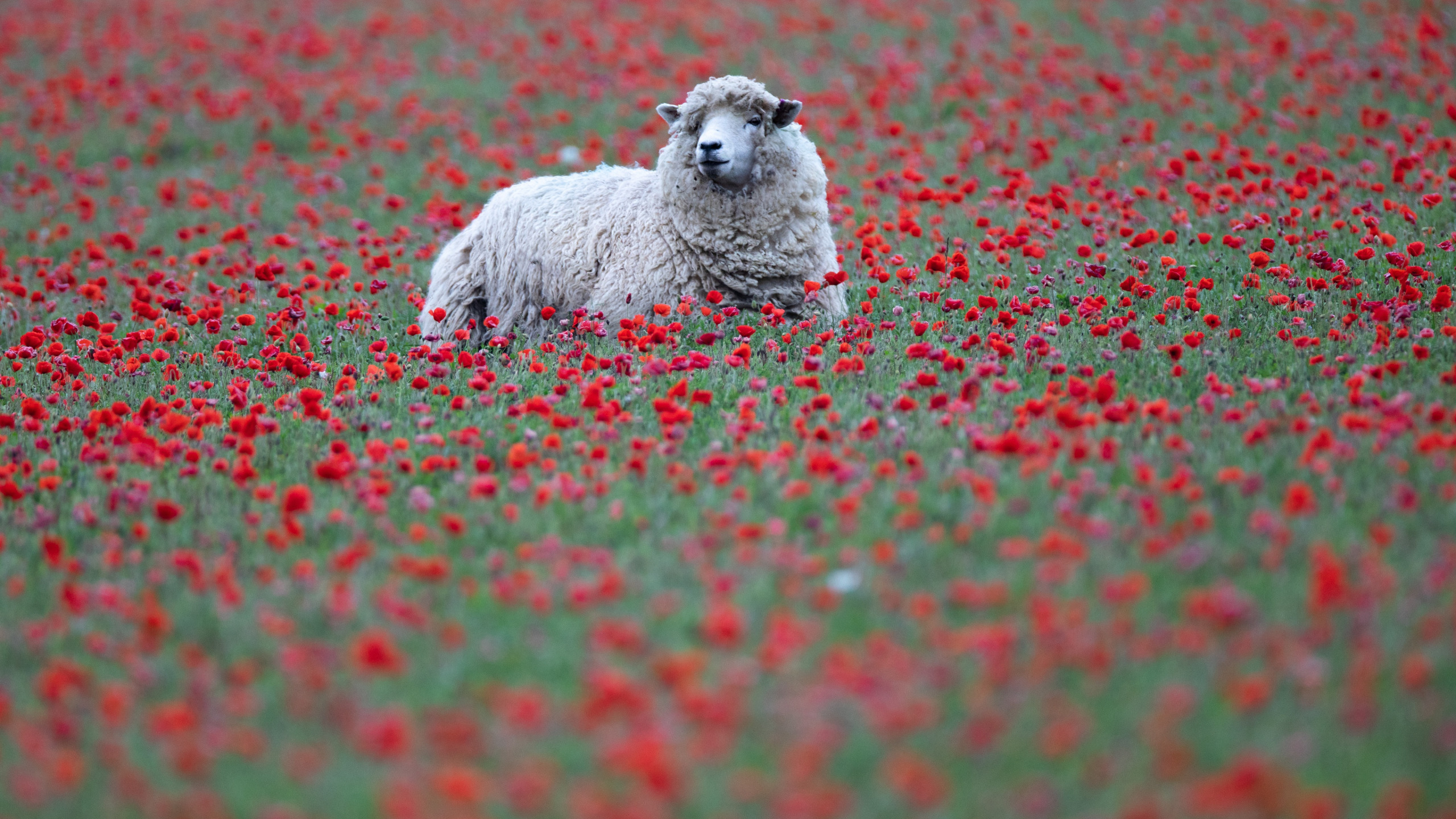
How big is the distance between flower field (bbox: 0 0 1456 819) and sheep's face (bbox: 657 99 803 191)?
2.40 ft

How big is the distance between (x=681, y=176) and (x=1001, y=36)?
9341 millimetres

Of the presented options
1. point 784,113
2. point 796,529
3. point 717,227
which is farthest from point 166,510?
point 784,113

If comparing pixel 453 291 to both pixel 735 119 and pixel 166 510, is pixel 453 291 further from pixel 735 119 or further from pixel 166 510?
A: pixel 166 510

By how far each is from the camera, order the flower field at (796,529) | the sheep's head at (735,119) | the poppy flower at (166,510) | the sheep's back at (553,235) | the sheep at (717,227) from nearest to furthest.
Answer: the flower field at (796,529) < the poppy flower at (166,510) < the sheep's head at (735,119) < the sheep at (717,227) < the sheep's back at (553,235)

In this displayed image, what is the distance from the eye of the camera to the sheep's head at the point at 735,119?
759 centimetres

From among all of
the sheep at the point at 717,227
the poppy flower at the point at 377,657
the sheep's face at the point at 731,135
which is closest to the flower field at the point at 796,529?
the poppy flower at the point at 377,657

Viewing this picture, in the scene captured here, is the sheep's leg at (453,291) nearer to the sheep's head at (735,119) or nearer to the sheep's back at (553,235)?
the sheep's back at (553,235)

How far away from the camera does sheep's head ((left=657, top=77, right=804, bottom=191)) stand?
7590 mm

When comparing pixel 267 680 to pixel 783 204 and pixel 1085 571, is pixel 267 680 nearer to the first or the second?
pixel 1085 571

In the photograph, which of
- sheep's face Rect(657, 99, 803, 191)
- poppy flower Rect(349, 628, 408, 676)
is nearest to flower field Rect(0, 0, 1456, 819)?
poppy flower Rect(349, 628, 408, 676)

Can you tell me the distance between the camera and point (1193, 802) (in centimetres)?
297

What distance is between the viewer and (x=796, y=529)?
4.61m

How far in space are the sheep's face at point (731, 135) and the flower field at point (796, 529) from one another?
732 millimetres

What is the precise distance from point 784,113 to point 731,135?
422 mm
